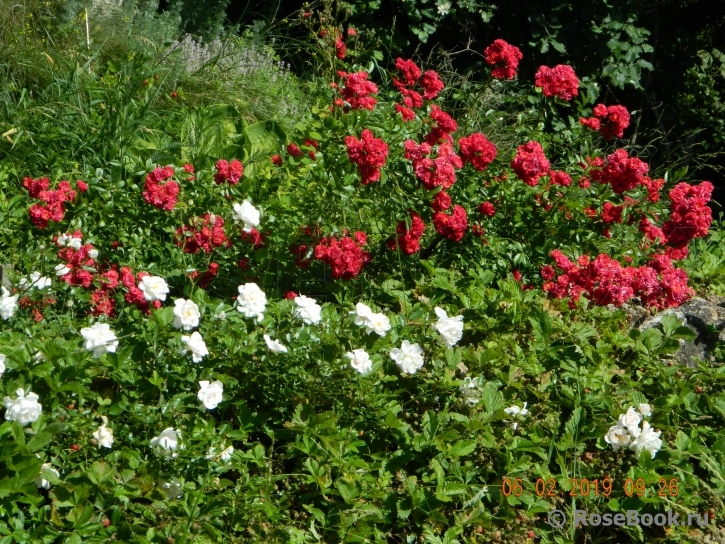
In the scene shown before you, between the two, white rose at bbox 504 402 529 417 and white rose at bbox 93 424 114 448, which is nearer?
white rose at bbox 93 424 114 448

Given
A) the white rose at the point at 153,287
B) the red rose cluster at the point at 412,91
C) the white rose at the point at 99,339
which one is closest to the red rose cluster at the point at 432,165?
the red rose cluster at the point at 412,91

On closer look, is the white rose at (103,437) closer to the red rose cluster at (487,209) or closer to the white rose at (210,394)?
the white rose at (210,394)

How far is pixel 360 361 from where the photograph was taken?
274 cm

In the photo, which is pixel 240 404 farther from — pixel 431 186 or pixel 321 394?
pixel 431 186

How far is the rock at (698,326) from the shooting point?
3.62 metres

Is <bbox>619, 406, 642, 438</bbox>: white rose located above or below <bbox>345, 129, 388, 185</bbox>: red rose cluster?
below

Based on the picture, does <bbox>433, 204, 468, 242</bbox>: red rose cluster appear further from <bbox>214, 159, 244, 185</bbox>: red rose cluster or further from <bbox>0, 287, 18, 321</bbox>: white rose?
<bbox>0, 287, 18, 321</bbox>: white rose

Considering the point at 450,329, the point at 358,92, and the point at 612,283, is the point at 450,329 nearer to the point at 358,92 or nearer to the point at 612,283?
the point at 612,283

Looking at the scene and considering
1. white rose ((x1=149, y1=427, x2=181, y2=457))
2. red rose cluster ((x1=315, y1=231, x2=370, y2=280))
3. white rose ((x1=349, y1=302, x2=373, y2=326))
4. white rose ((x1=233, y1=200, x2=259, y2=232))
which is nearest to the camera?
white rose ((x1=149, y1=427, x2=181, y2=457))

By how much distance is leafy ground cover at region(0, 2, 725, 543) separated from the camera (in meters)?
2.57

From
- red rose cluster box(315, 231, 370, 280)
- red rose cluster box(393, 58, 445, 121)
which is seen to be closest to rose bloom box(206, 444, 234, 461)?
red rose cluster box(315, 231, 370, 280)

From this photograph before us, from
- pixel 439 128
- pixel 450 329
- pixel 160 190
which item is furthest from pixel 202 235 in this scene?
pixel 439 128

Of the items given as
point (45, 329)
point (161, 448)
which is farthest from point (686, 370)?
point (45, 329)
